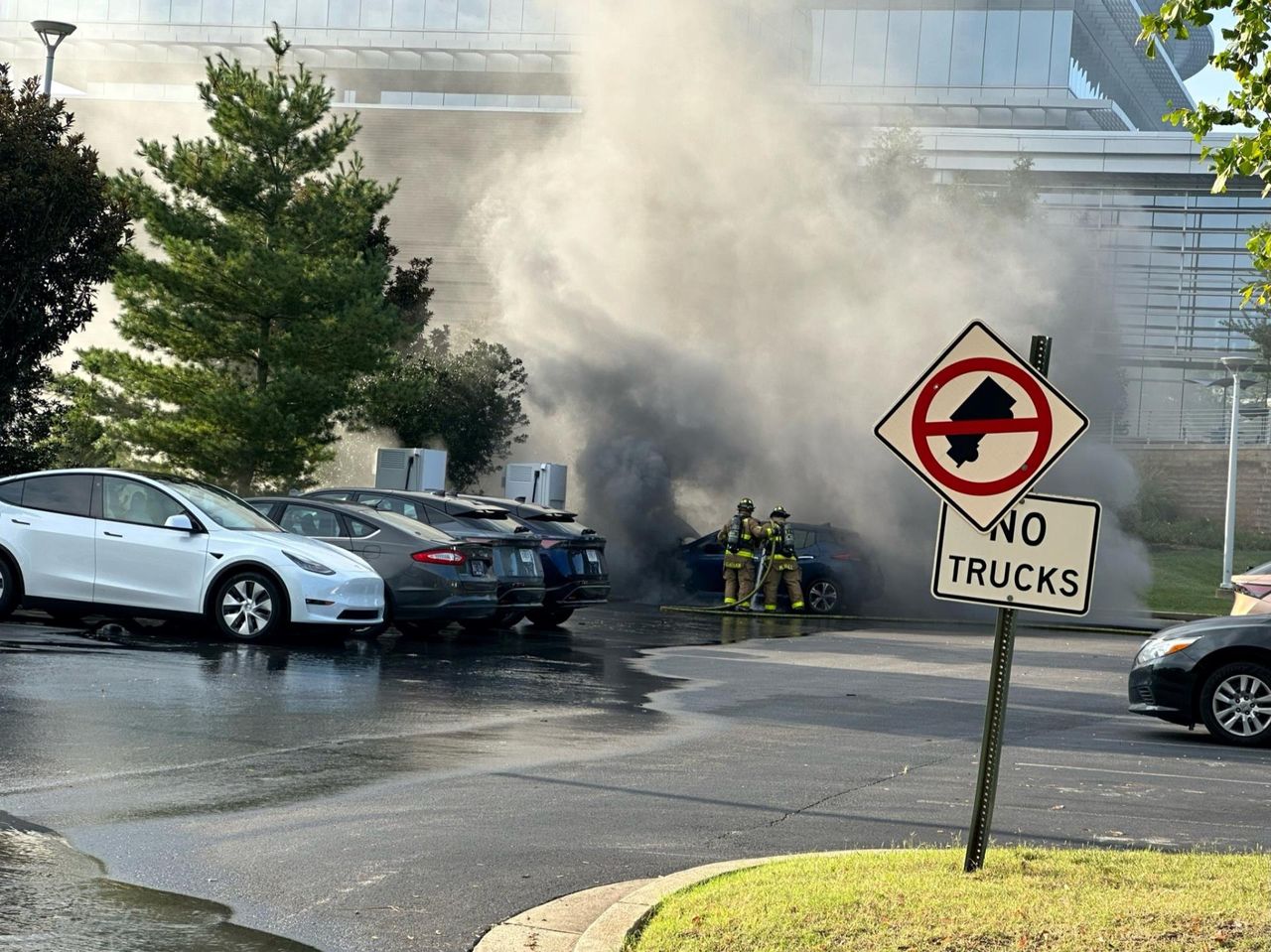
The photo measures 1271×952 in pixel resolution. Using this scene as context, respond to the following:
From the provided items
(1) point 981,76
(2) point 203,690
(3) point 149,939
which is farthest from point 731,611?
(1) point 981,76

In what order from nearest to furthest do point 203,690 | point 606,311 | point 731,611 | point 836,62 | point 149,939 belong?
point 149,939 → point 203,690 → point 731,611 → point 606,311 → point 836,62

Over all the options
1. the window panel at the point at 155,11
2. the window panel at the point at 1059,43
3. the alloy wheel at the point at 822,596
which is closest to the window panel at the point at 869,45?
the window panel at the point at 1059,43

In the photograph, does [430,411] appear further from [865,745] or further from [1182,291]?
[1182,291]

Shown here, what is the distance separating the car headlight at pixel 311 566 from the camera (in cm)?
1495

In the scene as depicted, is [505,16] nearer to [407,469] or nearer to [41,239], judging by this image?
[407,469]

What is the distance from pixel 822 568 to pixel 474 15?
44.3 meters

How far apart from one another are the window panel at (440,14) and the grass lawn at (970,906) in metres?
62.2

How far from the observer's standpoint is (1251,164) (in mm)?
7863

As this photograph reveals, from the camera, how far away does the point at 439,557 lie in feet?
54.7

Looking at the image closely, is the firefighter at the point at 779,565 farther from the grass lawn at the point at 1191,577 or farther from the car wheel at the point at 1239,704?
the car wheel at the point at 1239,704

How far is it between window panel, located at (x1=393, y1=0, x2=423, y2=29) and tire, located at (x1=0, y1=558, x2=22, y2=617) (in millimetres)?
53363

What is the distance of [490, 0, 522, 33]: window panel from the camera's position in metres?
64.4

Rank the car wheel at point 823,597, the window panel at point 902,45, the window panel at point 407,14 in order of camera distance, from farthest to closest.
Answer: the window panel at point 407,14 → the window panel at point 902,45 → the car wheel at point 823,597

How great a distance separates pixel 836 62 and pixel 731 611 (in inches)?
1664
